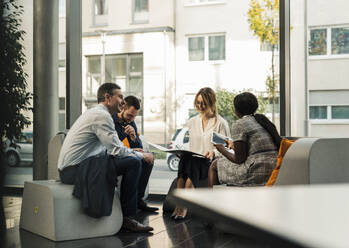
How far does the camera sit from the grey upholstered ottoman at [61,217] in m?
3.16

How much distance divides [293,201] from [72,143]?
2.93 metres

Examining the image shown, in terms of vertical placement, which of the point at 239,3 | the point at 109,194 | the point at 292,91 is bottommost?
the point at 109,194

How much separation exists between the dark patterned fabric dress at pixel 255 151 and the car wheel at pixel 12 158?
2937mm

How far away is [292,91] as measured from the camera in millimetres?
4383

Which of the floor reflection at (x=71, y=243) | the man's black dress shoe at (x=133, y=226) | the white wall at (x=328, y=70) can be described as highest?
the white wall at (x=328, y=70)

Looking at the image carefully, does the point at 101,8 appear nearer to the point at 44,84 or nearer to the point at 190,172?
the point at 44,84

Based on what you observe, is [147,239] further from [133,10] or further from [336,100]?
[133,10]

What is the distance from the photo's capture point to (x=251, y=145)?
3080mm

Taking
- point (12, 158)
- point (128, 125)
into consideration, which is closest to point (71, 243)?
point (128, 125)

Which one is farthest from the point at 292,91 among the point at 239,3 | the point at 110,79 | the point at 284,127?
the point at 110,79

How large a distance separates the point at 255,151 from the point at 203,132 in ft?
3.38

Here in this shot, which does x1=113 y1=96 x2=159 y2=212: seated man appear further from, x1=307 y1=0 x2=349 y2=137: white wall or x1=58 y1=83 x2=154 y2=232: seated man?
x1=307 y1=0 x2=349 y2=137: white wall

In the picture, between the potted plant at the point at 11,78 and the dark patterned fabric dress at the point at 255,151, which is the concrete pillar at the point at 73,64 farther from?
the dark patterned fabric dress at the point at 255,151

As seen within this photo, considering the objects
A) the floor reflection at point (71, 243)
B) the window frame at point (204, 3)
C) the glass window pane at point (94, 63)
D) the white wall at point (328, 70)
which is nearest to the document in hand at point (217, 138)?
the floor reflection at point (71, 243)
